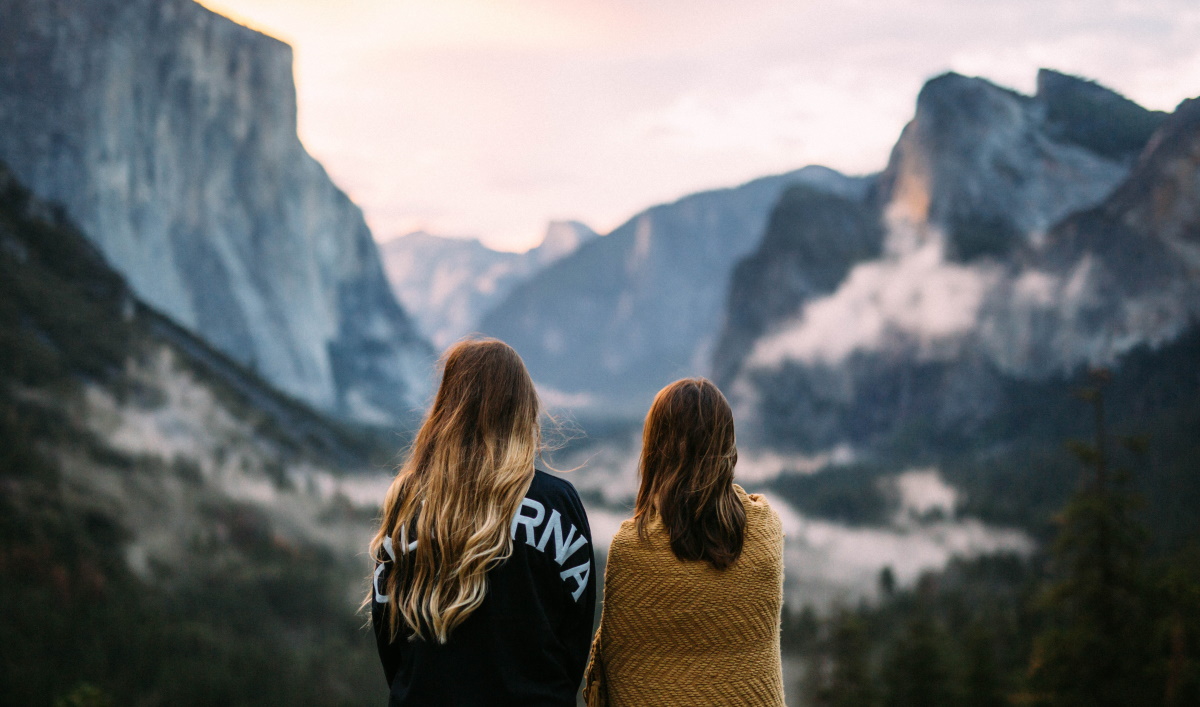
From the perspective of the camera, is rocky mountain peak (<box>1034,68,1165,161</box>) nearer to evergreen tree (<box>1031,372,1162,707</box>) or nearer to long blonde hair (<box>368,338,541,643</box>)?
evergreen tree (<box>1031,372,1162,707</box>)

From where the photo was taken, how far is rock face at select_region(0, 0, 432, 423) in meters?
85.4

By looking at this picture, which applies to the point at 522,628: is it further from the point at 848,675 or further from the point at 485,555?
the point at 848,675

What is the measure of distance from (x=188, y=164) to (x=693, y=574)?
392ft

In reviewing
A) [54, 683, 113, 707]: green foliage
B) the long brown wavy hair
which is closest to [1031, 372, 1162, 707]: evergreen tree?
the long brown wavy hair

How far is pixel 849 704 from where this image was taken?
4406 centimetres

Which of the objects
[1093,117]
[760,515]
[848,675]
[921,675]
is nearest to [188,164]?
[848,675]

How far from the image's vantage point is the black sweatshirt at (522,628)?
13.7ft

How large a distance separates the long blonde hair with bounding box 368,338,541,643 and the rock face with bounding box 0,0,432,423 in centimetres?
9590

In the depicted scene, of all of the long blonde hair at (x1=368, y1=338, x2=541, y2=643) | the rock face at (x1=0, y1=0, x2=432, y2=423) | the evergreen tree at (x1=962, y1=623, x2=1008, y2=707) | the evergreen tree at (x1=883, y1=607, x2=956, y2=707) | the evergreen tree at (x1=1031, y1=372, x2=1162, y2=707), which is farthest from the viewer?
the rock face at (x1=0, y1=0, x2=432, y2=423)

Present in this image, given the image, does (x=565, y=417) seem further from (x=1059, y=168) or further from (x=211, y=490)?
(x=1059, y=168)

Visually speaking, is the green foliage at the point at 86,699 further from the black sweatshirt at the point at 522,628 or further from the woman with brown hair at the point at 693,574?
the woman with brown hair at the point at 693,574

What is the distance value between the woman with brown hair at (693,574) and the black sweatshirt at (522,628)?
509 mm

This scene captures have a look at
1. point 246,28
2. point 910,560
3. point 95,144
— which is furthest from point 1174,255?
point 95,144

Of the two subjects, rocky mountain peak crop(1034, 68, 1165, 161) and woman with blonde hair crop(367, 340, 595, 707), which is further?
rocky mountain peak crop(1034, 68, 1165, 161)
